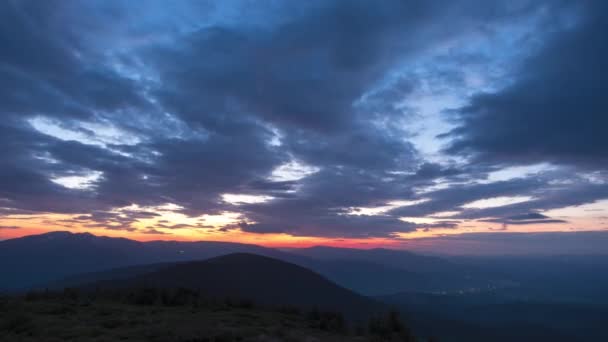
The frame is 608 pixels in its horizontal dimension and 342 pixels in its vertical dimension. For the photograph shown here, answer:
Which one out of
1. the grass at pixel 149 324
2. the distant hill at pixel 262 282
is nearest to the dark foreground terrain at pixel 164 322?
the grass at pixel 149 324

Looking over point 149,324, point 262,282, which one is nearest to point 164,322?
point 149,324

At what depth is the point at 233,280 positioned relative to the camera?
124188 mm

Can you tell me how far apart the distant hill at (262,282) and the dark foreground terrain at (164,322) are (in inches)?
3154

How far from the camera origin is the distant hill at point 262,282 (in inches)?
4318

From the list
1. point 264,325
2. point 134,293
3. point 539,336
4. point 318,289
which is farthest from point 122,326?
point 539,336

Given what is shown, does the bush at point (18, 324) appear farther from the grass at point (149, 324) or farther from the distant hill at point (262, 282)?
the distant hill at point (262, 282)

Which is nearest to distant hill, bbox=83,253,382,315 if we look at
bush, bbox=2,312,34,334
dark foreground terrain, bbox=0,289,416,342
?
dark foreground terrain, bbox=0,289,416,342

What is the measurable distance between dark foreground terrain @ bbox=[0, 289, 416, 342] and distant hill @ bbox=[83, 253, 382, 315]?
3154 inches

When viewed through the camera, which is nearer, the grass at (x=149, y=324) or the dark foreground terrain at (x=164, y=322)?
the grass at (x=149, y=324)

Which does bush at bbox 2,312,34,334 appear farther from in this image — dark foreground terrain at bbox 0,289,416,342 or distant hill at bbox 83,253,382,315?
Result: distant hill at bbox 83,253,382,315

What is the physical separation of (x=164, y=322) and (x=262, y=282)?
400 ft

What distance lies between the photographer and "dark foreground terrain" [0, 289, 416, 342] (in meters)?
14.1

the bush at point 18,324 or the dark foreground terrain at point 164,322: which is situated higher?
the bush at point 18,324

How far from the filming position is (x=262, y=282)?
133m
